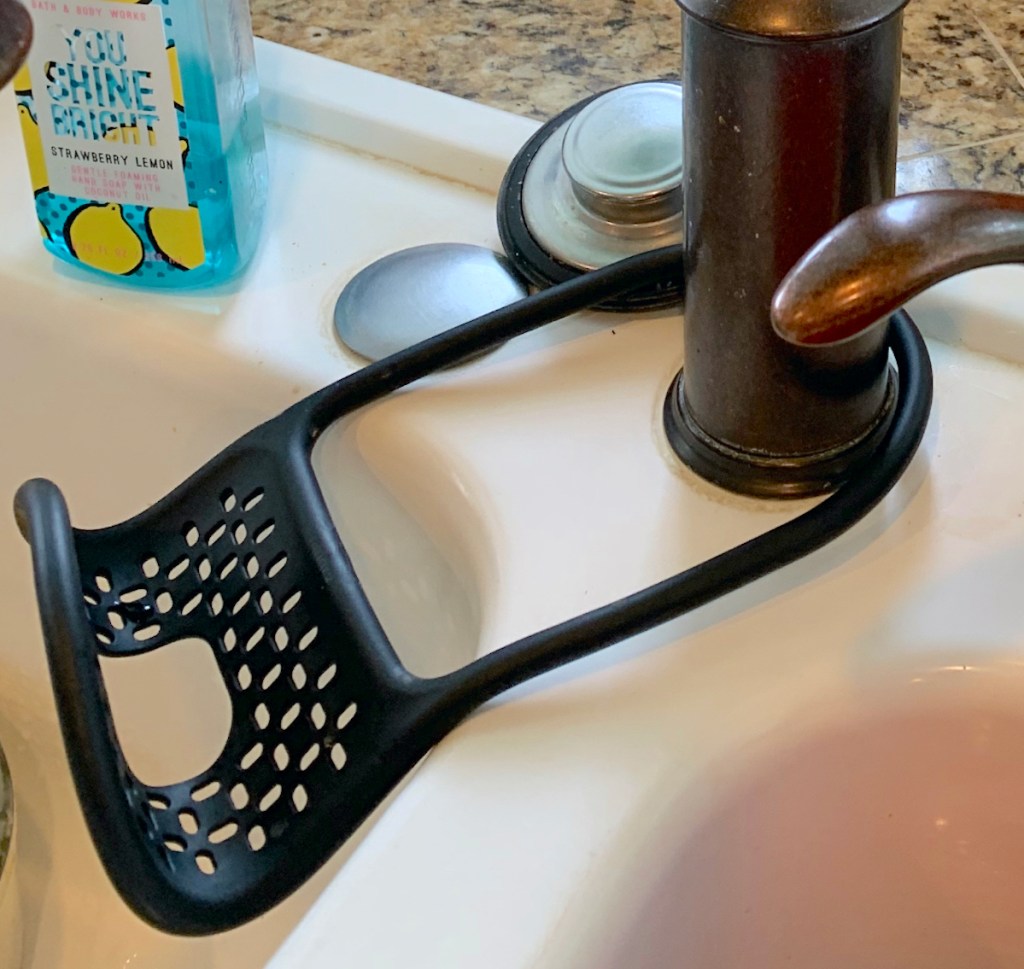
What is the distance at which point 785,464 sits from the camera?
0.39 meters

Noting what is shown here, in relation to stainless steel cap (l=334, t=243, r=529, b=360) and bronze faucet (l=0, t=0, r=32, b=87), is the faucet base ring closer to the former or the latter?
stainless steel cap (l=334, t=243, r=529, b=360)

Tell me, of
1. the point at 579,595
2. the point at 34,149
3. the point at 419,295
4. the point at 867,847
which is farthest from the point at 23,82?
the point at 867,847

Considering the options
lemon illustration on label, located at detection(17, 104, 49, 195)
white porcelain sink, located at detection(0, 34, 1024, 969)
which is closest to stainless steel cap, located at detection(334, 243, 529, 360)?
white porcelain sink, located at detection(0, 34, 1024, 969)

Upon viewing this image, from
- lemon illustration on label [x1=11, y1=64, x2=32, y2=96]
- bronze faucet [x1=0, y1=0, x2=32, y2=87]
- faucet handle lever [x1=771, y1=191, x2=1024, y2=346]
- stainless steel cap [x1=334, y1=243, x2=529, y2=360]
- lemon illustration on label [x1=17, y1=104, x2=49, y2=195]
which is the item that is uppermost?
bronze faucet [x1=0, y1=0, x2=32, y2=87]

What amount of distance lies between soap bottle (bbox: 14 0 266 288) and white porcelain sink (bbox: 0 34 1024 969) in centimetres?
2

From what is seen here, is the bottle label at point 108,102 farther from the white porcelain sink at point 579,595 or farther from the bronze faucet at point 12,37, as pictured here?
the bronze faucet at point 12,37

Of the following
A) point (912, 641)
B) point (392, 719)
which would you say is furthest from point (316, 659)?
point (912, 641)

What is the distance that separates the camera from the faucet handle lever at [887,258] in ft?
0.80

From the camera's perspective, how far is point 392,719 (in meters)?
0.35

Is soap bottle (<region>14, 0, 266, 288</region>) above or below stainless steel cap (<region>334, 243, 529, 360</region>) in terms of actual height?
above

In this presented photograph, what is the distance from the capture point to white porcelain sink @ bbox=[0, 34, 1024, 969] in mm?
328

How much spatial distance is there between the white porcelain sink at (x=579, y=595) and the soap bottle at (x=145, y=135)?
2cm

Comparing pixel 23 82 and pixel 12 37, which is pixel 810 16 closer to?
pixel 12 37

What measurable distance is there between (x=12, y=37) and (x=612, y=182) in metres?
0.25
